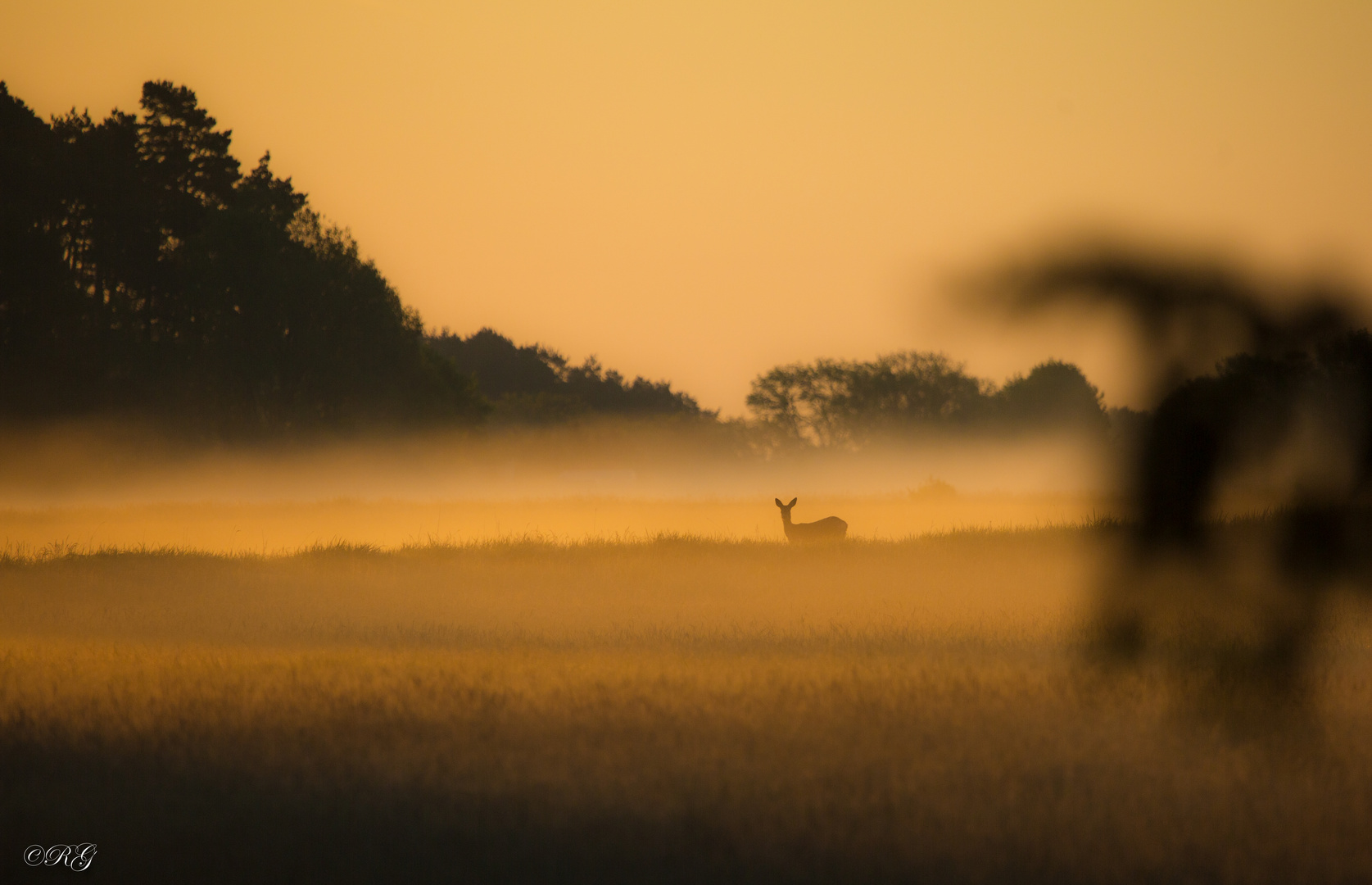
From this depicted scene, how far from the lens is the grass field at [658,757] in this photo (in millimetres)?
5309

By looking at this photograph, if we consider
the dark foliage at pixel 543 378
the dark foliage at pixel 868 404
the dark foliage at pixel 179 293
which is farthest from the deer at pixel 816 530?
the dark foliage at pixel 543 378

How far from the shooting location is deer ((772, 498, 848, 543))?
2234cm

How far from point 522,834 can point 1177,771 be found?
388 centimetres

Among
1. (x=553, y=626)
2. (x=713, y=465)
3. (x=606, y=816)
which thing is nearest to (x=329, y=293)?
(x=713, y=465)

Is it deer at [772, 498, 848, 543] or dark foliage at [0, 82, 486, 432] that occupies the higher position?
dark foliage at [0, 82, 486, 432]

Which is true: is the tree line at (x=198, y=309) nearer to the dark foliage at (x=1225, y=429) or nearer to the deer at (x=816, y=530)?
the deer at (x=816, y=530)

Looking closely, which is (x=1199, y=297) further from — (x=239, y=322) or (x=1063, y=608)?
(x=239, y=322)

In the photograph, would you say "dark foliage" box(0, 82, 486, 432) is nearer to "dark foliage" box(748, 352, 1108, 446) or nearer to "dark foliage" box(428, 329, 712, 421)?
"dark foliage" box(748, 352, 1108, 446)

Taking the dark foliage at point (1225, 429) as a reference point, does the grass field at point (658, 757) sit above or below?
below

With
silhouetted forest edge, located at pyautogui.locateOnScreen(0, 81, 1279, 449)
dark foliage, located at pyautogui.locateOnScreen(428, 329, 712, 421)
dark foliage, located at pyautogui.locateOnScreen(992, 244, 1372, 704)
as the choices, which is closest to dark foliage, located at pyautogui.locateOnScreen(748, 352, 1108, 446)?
silhouetted forest edge, located at pyautogui.locateOnScreen(0, 81, 1279, 449)

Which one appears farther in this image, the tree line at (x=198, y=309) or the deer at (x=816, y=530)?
the tree line at (x=198, y=309)

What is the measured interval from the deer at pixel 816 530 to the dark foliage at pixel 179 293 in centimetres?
2339

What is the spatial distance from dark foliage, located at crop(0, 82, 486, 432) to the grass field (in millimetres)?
23855

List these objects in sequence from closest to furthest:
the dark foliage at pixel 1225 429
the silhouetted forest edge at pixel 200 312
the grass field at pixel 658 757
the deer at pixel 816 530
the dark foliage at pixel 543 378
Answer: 1. the dark foliage at pixel 1225 429
2. the grass field at pixel 658 757
3. the deer at pixel 816 530
4. the silhouetted forest edge at pixel 200 312
5. the dark foliage at pixel 543 378
